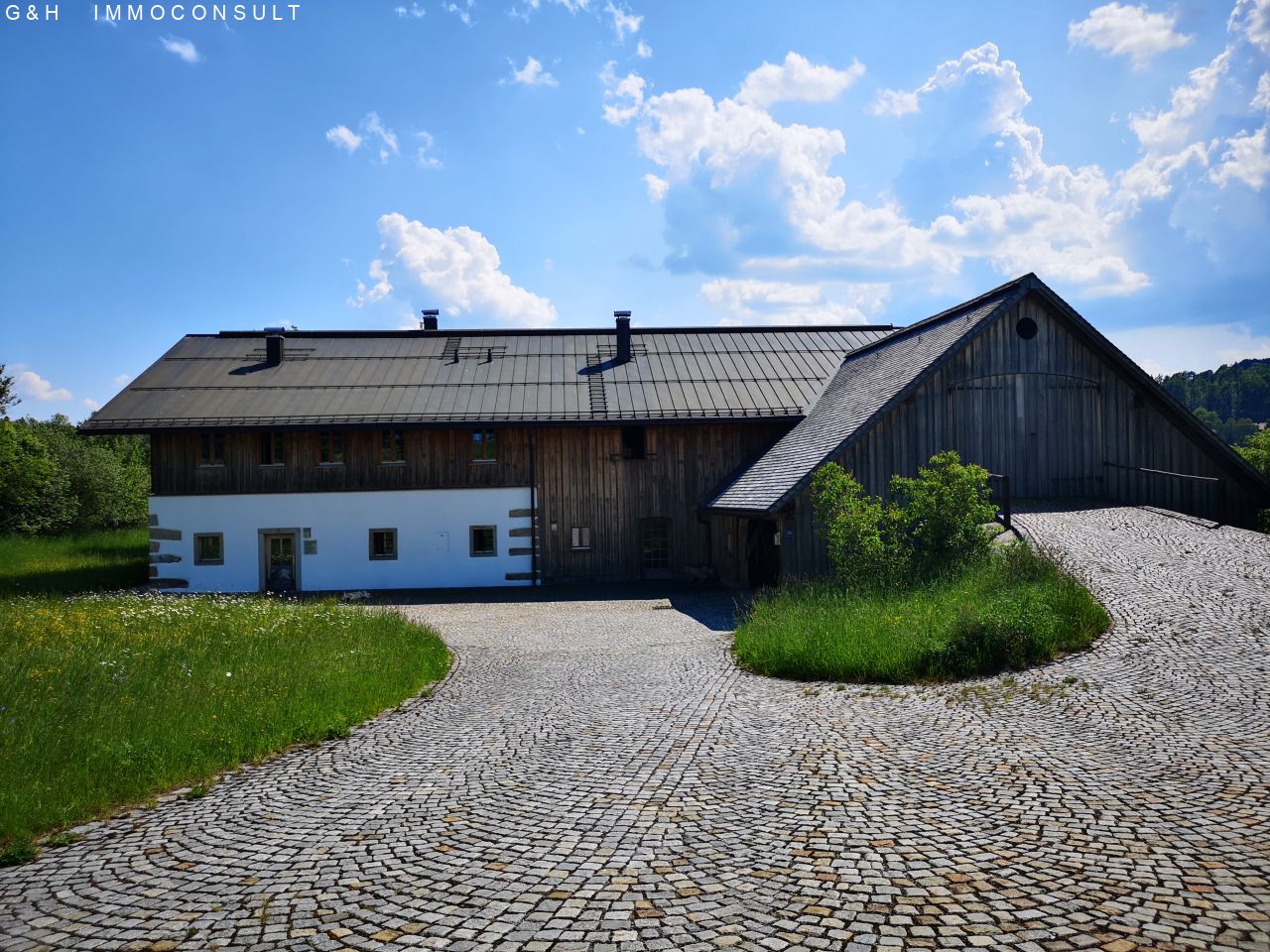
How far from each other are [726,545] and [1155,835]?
1672cm

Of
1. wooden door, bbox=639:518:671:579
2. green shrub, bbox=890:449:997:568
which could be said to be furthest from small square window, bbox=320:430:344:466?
green shrub, bbox=890:449:997:568

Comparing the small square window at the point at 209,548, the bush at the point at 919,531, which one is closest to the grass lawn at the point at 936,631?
the bush at the point at 919,531

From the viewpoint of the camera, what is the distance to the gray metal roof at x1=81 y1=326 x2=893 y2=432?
22.9m

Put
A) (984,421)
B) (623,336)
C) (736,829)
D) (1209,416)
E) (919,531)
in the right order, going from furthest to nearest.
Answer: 1. (1209,416)
2. (623,336)
3. (984,421)
4. (919,531)
5. (736,829)

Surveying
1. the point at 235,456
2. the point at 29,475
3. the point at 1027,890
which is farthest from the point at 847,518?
the point at 29,475

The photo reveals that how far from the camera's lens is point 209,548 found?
22.8 metres

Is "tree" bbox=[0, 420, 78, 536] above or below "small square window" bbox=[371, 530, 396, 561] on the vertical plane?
above

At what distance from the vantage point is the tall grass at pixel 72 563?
890 inches

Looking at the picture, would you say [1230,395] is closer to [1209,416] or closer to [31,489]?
[1209,416]

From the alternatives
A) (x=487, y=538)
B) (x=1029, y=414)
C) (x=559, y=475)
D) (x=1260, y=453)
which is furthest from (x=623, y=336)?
(x=1260, y=453)

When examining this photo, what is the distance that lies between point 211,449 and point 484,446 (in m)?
6.99

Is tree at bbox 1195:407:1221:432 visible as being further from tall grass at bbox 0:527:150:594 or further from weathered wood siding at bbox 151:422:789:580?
tall grass at bbox 0:527:150:594

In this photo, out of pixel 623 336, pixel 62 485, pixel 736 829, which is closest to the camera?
pixel 736 829

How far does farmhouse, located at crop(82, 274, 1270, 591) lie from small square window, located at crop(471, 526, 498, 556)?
57 millimetres
